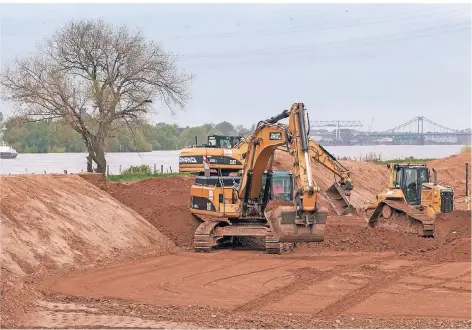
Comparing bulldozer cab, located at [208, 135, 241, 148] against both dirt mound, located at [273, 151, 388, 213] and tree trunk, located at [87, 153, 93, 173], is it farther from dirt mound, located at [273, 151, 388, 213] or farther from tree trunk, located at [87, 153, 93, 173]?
tree trunk, located at [87, 153, 93, 173]

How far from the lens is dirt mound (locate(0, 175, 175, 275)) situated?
20344 mm

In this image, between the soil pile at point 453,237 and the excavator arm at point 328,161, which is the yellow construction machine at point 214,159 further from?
the soil pile at point 453,237

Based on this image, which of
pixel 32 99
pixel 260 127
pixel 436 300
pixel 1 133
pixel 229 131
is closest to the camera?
pixel 436 300

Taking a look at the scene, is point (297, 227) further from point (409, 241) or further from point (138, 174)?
point (138, 174)

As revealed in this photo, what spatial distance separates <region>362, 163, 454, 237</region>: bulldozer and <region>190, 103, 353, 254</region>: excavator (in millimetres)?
4640

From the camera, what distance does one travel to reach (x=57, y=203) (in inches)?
974

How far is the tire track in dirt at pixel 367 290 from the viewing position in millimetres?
15430

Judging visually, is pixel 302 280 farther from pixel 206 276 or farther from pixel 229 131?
pixel 229 131

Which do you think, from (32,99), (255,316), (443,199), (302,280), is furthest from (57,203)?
(32,99)

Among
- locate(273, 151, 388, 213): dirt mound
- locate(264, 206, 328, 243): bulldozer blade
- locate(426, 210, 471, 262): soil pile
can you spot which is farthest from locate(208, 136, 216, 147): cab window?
locate(264, 206, 328, 243): bulldozer blade

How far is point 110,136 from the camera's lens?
47.0m

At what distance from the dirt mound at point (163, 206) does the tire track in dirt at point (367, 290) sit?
28.2 ft

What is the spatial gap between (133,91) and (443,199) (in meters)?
22.4

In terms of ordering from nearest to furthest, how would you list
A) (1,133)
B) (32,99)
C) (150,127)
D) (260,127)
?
(260,127) < (32,99) < (150,127) < (1,133)
